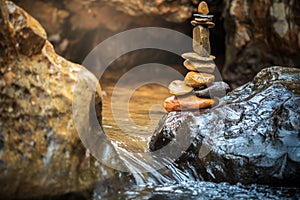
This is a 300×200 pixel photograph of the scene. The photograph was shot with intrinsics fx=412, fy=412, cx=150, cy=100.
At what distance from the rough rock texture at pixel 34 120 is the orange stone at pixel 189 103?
1044 mm

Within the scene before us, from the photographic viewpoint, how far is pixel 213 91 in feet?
11.6

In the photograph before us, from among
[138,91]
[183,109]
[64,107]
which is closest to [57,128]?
[64,107]

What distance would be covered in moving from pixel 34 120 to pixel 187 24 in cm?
514

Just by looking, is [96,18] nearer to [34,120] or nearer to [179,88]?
[179,88]

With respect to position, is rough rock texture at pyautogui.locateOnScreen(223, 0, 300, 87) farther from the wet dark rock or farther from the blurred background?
the wet dark rock

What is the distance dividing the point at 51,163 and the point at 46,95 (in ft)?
1.38

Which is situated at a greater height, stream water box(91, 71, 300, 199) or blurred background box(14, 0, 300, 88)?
blurred background box(14, 0, 300, 88)

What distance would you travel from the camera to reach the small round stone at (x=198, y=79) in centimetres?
348

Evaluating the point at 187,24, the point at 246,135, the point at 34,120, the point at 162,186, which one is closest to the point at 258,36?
the point at 187,24

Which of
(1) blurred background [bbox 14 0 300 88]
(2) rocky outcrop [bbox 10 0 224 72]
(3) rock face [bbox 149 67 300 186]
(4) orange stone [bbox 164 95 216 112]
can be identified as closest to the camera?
(3) rock face [bbox 149 67 300 186]

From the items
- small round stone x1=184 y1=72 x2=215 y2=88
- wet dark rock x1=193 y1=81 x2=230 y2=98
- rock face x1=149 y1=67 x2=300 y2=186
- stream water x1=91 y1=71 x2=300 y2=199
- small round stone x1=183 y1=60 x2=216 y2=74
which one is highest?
small round stone x1=183 y1=60 x2=216 y2=74

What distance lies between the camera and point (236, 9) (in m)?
6.19

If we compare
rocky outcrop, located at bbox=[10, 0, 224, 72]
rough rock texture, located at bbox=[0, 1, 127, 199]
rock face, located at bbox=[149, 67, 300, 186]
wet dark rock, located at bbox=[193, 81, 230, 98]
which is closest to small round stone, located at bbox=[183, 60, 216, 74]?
wet dark rock, located at bbox=[193, 81, 230, 98]

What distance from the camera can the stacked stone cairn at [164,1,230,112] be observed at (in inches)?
137
